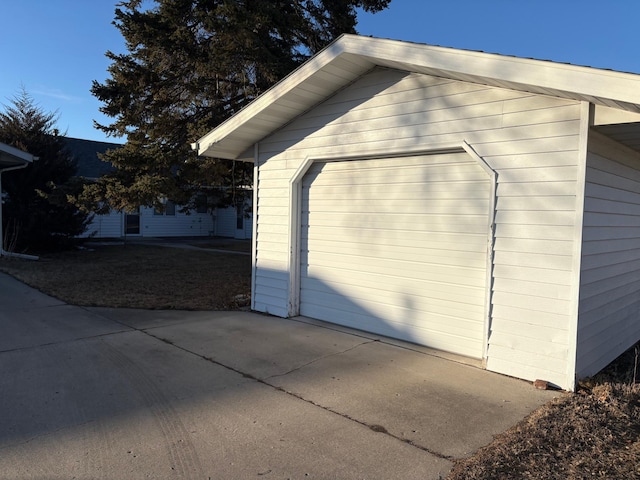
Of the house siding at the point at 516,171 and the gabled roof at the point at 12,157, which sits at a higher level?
the gabled roof at the point at 12,157

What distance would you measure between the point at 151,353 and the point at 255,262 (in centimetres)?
263

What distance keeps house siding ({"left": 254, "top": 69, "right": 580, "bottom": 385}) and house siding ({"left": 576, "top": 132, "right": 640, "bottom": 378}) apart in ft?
0.77

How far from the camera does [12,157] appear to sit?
501 inches

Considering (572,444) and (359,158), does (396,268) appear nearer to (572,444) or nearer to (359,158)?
(359,158)

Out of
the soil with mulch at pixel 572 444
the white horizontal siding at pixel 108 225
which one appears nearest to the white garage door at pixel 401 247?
the soil with mulch at pixel 572 444

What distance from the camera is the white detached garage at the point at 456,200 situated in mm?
4258

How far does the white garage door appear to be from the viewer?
5.14 metres

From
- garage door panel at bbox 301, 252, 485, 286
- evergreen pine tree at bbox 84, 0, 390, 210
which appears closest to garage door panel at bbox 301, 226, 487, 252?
garage door panel at bbox 301, 252, 485, 286

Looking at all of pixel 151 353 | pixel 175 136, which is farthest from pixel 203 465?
pixel 175 136

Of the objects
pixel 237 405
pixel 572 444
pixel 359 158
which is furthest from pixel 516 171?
pixel 237 405

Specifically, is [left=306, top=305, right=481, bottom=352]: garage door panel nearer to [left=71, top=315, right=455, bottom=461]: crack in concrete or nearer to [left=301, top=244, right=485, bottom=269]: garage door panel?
[left=71, top=315, right=455, bottom=461]: crack in concrete

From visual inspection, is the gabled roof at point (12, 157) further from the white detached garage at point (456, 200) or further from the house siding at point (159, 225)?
the white detached garage at point (456, 200)

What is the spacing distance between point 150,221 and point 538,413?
22933mm

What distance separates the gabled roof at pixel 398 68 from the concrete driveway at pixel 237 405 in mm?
2754
